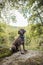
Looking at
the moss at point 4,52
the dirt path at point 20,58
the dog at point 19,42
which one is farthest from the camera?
the dog at point 19,42

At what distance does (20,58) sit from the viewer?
3346 millimetres

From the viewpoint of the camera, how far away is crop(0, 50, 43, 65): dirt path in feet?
10.6

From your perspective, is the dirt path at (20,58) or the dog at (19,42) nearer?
the dirt path at (20,58)

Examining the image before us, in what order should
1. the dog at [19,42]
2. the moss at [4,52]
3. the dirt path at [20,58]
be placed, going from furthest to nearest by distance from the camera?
the dog at [19,42] → the moss at [4,52] → the dirt path at [20,58]

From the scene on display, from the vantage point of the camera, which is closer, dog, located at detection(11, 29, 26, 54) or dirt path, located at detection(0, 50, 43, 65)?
dirt path, located at detection(0, 50, 43, 65)

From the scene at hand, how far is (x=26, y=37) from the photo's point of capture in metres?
3.94

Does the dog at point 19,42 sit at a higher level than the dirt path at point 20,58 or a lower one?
higher

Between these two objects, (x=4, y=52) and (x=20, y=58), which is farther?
(x=4, y=52)

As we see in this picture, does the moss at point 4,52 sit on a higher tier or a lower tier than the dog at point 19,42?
lower

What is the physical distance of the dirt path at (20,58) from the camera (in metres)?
3.22

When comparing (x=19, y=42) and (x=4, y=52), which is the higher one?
(x=19, y=42)

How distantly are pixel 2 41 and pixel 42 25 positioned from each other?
3.89 ft

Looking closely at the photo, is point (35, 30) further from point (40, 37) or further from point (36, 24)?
point (40, 37)

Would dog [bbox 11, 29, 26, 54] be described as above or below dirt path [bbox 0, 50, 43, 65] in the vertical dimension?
above
